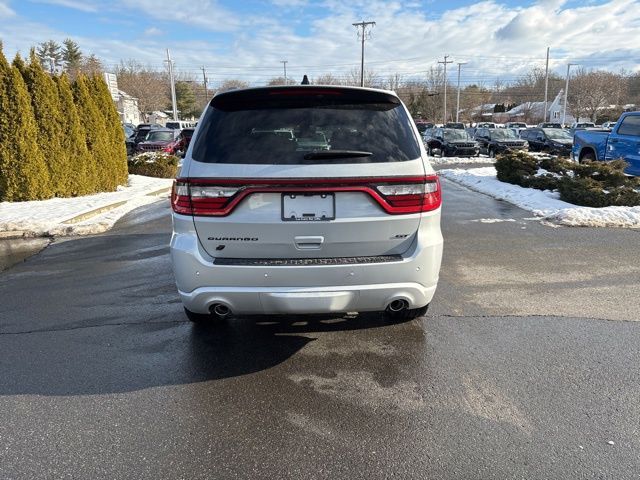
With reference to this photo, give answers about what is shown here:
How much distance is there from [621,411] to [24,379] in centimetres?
401

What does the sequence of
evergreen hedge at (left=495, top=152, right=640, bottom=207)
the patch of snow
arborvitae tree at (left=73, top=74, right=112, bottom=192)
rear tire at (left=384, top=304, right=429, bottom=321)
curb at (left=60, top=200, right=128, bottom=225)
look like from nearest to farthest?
rear tire at (left=384, top=304, right=429, bottom=321)
the patch of snow
curb at (left=60, top=200, right=128, bottom=225)
evergreen hedge at (left=495, top=152, right=640, bottom=207)
arborvitae tree at (left=73, top=74, right=112, bottom=192)

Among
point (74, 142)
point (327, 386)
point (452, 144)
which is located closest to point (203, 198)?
point (327, 386)

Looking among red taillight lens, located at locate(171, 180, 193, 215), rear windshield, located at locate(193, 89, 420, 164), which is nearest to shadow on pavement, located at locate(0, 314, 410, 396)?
red taillight lens, located at locate(171, 180, 193, 215)

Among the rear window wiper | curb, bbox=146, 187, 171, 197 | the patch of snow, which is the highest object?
the rear window wiper

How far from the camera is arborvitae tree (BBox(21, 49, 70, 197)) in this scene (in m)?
10.6

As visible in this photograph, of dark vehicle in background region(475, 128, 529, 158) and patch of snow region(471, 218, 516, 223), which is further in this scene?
dark vehicle in background region(475, 128, 529, 158)

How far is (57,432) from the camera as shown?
2752 mm

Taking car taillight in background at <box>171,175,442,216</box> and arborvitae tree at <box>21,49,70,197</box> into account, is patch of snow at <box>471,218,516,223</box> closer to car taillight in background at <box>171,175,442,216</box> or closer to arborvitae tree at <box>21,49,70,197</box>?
car taillight in background at <box>171,175,442,216</box>

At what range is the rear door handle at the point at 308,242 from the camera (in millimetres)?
3119

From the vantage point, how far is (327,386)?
3.22 metres

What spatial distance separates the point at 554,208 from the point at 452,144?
1690 centimetres

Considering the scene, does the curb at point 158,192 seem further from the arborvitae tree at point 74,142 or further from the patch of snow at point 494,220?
the patch of snow at point 494,220

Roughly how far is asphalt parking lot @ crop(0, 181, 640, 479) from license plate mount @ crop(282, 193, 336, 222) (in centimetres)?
115

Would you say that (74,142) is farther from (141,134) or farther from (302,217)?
(141,134)
